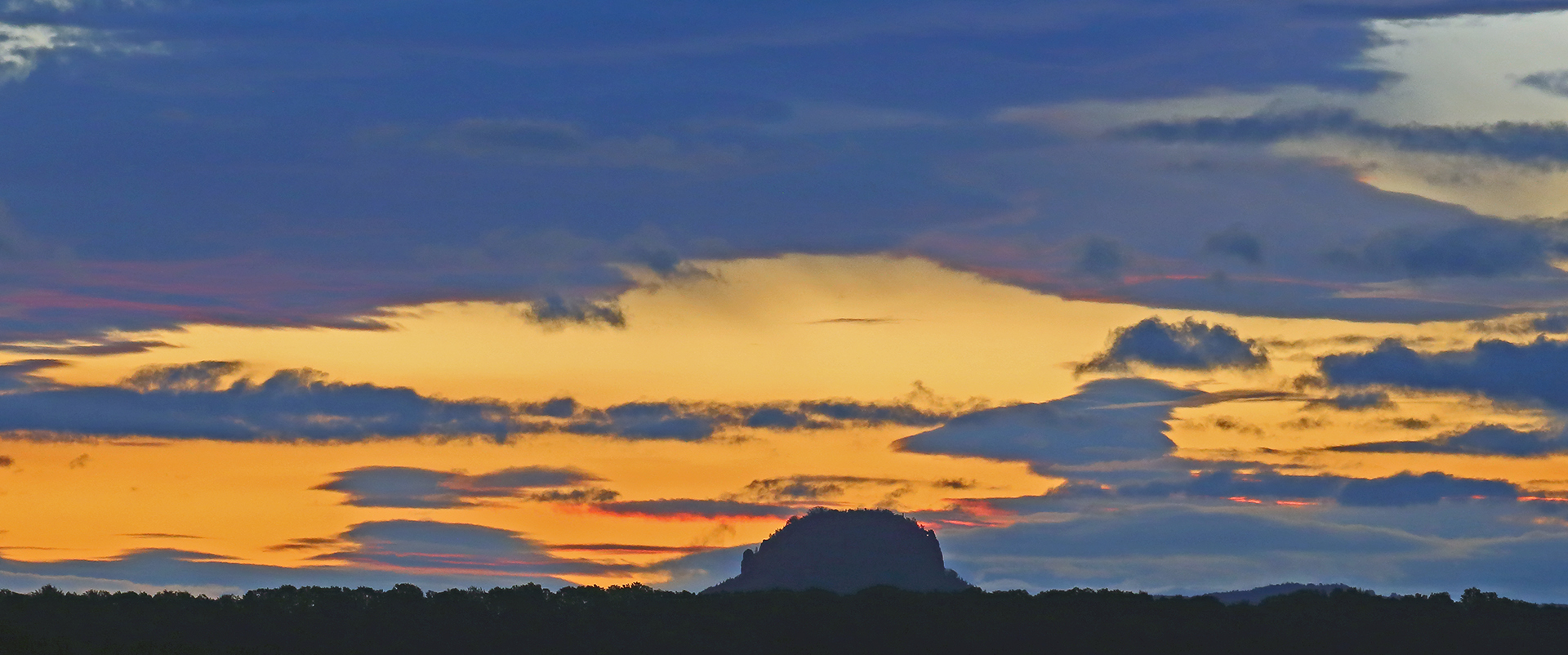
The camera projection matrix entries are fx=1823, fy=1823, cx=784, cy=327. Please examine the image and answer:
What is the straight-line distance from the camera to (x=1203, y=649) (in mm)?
182625

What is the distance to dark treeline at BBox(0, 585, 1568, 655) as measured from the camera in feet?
522

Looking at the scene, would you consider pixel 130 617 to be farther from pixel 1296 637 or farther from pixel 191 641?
pixel 1296 637

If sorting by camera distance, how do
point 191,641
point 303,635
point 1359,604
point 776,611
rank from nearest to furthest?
point 191,641, point 303,635, point 776,611, point 1359,604

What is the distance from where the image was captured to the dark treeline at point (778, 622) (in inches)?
6270

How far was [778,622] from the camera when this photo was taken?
179125 mm

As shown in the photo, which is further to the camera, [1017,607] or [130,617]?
[1017,607]

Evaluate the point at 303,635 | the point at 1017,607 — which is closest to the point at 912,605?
the point at 1017,607

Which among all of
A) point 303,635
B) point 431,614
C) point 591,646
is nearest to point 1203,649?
point 591,646

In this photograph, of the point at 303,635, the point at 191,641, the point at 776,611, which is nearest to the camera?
the point at 191,641

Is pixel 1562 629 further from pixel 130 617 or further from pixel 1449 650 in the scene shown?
pixel 130 617

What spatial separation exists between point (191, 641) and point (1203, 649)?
96.7 metres

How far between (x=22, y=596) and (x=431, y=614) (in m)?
35.4

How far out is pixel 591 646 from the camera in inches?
6688

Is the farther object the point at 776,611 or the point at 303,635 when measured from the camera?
the point at 776,611
